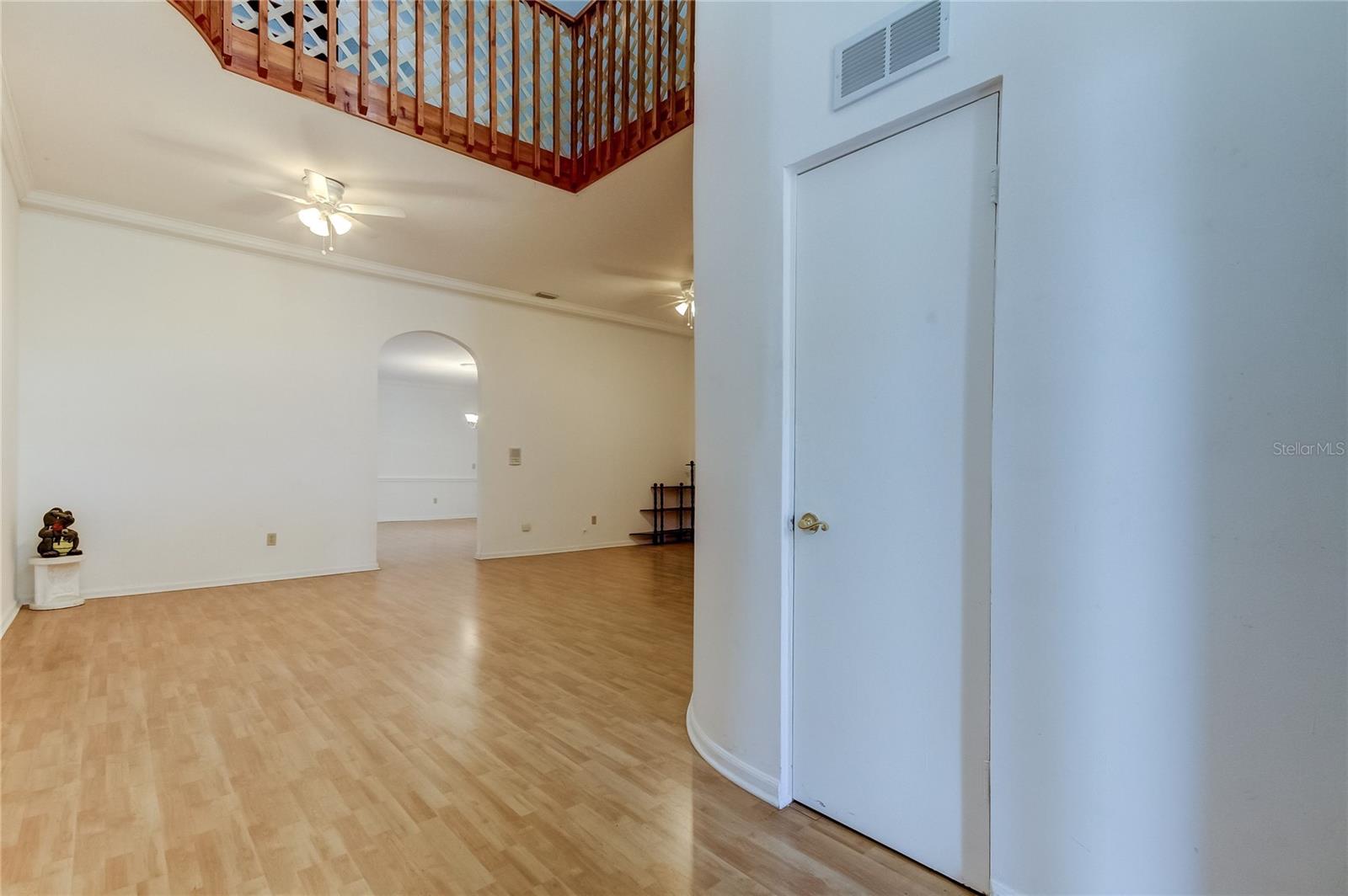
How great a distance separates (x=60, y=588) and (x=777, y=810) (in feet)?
18.0

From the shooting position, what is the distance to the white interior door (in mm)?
1600

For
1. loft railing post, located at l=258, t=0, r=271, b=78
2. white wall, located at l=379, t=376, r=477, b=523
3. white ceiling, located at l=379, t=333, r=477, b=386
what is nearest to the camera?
loft railing post, located at l=258, t=0, r=271, b=78

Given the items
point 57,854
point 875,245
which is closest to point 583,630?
point 57,854

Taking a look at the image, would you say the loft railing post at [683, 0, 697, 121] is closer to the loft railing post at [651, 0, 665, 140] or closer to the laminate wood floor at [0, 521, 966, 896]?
the loft railing post at [651, 0, 665, 140]

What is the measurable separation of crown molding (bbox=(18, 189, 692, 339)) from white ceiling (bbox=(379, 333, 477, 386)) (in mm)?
810

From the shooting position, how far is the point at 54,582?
175 inches

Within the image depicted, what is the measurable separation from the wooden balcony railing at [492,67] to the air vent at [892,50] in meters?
1.86

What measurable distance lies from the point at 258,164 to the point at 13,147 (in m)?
1.36

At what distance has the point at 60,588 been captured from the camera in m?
4.48

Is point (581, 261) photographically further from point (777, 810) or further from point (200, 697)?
point (777, 810)

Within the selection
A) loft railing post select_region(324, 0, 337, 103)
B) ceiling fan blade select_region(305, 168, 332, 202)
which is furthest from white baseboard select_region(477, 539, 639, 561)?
loft railing post select_region(324, 0, 337, 103)

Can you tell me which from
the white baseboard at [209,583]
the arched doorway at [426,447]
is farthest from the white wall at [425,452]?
the white baseboard at [209,583]

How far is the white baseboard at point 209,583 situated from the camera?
4.85 metres

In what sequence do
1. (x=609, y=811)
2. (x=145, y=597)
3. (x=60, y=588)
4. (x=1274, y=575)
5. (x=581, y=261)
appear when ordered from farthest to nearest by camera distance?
(x=581, y=261) < (x=145, y=597) < (x=60, y=588) < (x=609, y=811) < (x=1274, y=575)
